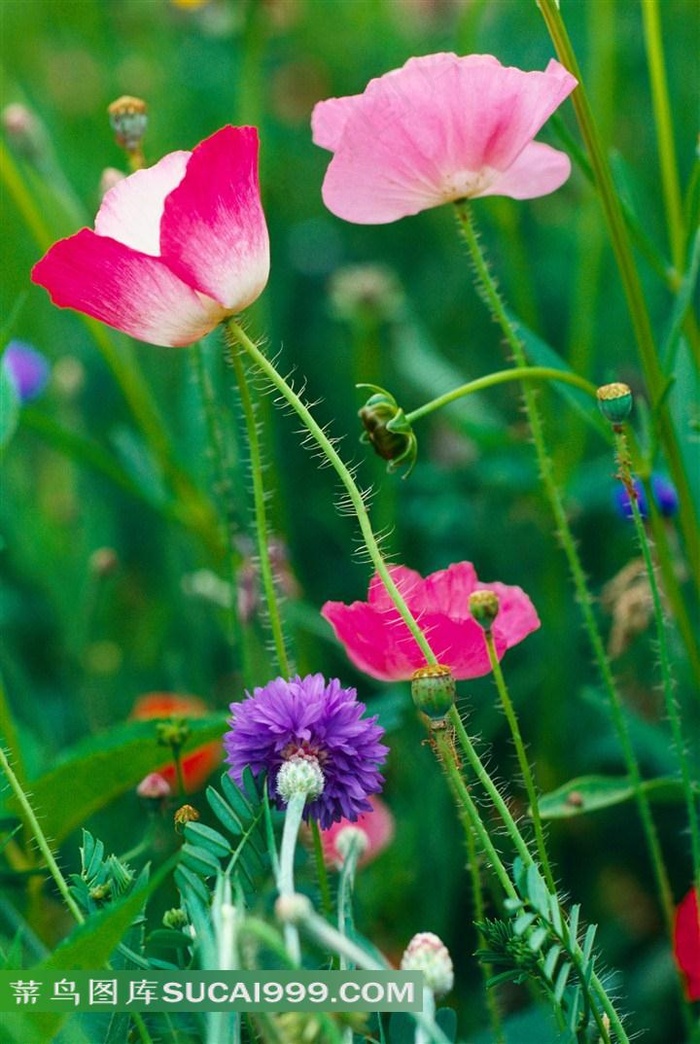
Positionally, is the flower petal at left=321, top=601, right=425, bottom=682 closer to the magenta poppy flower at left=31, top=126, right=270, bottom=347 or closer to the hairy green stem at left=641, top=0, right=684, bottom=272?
the magenta poppy flower at left=31, top=126, right=270, bottom=347

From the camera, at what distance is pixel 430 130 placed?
1.73ft

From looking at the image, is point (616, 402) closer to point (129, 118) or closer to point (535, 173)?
point (535, 173)

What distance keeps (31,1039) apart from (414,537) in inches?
29.5

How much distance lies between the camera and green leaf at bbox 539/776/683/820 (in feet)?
1.96

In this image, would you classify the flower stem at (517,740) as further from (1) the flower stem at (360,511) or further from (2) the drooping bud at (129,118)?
(2) the drooping bud at (129,118)

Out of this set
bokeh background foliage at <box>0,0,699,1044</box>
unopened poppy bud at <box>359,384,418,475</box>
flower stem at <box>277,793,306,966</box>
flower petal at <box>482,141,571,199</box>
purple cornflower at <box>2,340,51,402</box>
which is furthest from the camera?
purple cornflower at <box>2,340,51,402</box>

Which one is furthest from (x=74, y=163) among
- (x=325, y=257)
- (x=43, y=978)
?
(x=43, y=978)

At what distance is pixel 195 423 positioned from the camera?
3.03 feet

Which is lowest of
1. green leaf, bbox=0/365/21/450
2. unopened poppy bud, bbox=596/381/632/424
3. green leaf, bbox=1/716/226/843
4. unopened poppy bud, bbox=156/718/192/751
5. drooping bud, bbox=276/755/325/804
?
green leaf, bbox=1/716/226/843

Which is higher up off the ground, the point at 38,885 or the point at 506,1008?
the point at 38,885

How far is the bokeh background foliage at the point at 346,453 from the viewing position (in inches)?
32.9

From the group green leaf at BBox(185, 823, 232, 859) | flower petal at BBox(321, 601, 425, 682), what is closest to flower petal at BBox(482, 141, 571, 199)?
flower petal at BBox(321, 601, 425, 682)

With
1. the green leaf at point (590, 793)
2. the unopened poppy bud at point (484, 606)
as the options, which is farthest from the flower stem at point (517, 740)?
the green leaf at point (590, 793)

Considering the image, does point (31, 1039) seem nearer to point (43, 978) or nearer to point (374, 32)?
point (43, 978)
